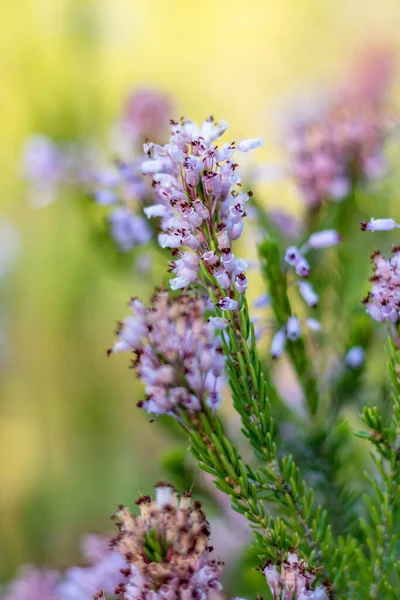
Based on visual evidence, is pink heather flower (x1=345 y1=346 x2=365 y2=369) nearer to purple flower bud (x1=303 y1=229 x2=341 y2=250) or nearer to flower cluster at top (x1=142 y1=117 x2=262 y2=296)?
purple flower bud (x1=303 y1=229 x2=341 y2=250)

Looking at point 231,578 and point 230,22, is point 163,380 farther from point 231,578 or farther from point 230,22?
point 230,22

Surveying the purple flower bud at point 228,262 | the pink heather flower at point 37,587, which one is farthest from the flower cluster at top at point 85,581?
the purple flower bud at point 228,262

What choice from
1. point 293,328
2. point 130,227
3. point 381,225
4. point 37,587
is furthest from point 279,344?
point 37,587

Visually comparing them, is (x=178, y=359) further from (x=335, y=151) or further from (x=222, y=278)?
(x=335, y=151)

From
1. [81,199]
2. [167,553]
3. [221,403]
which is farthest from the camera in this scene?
[81,199]

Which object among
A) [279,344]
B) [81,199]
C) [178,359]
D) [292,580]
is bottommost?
[292,580]

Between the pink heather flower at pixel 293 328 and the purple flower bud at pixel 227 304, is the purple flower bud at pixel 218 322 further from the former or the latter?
the pink heather flower at pixel 293 328
